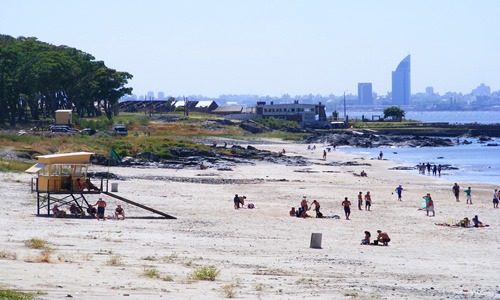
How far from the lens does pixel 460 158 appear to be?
82250 millimetres

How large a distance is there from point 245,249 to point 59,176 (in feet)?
33.3

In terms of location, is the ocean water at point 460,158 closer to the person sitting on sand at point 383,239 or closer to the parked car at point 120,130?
the parked car at point 120,130

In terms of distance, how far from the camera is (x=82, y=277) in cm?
1653

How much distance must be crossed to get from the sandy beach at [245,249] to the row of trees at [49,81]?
40.3m

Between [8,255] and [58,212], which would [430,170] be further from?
[8,255]

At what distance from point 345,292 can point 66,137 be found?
50691 mm

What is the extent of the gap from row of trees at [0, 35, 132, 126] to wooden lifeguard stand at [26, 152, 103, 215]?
1968 inches

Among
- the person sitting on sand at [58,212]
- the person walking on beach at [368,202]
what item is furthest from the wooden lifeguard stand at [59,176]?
the person walking on beach at [368,202]

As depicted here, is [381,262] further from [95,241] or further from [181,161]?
[181,161]

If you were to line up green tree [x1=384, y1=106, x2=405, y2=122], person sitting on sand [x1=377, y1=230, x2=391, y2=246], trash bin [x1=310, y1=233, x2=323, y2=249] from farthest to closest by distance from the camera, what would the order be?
1. green tree [x1=384, y1=106, x2=405, y2=122]
2. person sitting on sand [x1=377, y1=230, x2=391, y2=246]
3. trash bin [x1=310, y1=233, x2=323, y2=249]

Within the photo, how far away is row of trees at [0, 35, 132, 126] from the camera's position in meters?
80.4

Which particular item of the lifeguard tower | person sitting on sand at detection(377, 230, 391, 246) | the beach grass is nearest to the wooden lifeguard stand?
the lifeguard tower

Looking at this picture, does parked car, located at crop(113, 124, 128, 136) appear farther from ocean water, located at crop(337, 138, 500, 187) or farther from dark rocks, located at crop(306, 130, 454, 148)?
dark rocks, located at crop(306, 130, 454, 148)

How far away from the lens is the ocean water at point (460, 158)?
198ft
